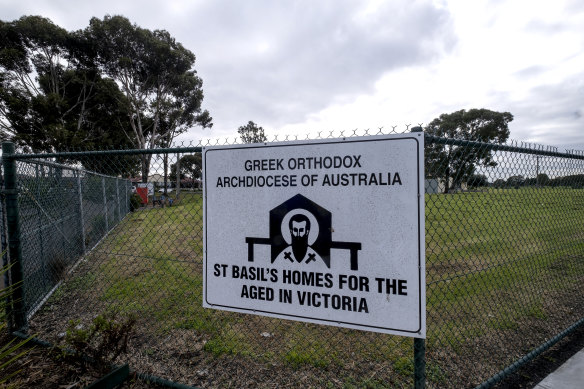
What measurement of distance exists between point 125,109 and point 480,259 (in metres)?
27.7

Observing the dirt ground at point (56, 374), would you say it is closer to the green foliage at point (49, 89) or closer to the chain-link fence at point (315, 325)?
the chain-link fence at point (315, 325)

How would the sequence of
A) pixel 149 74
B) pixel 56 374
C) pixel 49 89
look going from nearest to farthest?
pixel 56 374, pixel 49 89, pixel 149 74

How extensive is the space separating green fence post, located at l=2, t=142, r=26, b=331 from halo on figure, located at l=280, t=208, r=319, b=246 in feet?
9.97

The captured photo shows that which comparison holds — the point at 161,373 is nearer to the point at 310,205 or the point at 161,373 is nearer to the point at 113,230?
the point at 310,205

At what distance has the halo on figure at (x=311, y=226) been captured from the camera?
2.27 meters

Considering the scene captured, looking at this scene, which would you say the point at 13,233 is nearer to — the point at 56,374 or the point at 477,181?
the point at 56,374

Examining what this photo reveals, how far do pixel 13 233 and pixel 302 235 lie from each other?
10.7ft

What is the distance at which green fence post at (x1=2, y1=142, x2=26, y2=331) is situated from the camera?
3391 mm

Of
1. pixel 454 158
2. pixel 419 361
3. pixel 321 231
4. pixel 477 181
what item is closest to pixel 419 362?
pixel 419 361

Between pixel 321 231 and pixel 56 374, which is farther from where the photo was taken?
pixel 56 374

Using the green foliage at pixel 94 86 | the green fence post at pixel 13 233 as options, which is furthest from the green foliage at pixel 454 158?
the green foliage at pixel 94 86

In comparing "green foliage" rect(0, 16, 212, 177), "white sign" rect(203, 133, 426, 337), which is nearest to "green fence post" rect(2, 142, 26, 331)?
"white sign" rect(203, 133, 426, 337)

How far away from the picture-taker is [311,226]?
89.6 inches

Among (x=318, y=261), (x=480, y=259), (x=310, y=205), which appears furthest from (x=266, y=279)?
(x=480, y=259)
